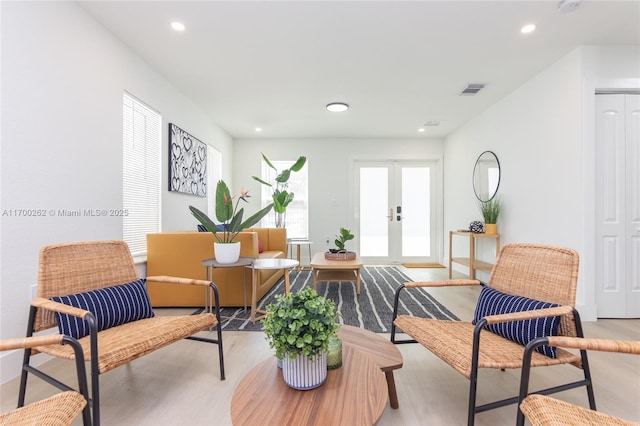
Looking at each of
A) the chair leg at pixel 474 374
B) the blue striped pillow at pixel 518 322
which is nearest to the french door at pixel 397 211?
the blue striped pillow at pixel 518 322

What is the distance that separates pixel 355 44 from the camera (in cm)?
260

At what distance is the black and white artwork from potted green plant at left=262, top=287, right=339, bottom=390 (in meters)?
2.96

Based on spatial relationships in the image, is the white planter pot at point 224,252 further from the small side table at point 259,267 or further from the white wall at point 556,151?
the white wall at point 556,151

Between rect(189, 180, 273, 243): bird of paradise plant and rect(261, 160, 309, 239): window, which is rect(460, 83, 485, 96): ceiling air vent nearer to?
rect(189, 180, 273, 243): bird of paradise plant

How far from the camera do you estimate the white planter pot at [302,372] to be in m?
1.04

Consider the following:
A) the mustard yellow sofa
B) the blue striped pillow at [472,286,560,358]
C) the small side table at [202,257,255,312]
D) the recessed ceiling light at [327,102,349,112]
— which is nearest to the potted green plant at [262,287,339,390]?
the blue striped pillow at [472,286,560,358]

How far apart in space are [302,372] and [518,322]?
3.60 feet

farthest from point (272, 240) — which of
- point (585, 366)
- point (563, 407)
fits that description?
point (563, 407)

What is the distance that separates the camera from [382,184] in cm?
585

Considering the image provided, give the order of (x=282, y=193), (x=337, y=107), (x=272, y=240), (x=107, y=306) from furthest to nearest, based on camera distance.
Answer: (x=282, y=193), (x=272, y=240), (x=337, y=107), (x=107, y=306)

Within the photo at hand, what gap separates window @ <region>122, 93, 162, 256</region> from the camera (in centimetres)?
277

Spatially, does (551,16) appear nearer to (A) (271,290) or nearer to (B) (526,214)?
(B) (526,214)

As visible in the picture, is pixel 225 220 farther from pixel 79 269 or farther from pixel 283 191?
pixel 283 191

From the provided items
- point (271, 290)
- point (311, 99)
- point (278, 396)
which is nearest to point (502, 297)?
point (278, 396)
